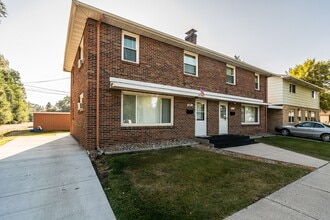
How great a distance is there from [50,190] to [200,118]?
8399mm

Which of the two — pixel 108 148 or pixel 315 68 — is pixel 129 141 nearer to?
pixel 108 148

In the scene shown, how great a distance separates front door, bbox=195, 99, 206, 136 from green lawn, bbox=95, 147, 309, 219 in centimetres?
396

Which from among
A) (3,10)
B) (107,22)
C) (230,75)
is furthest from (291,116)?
(3,10)

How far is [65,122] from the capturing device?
18.2 m

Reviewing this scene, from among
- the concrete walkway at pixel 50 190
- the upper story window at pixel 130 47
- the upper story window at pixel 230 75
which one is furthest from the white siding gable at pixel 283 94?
the concrete walkway at pixel 50 190

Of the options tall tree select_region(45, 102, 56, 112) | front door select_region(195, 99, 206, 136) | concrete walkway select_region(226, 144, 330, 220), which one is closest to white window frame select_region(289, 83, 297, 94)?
front door select_region(195, 99, 206, 136)

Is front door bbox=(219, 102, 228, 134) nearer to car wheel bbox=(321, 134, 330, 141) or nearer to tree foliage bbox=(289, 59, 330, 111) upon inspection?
car wheel bbox=(321, 134, 330, 141)

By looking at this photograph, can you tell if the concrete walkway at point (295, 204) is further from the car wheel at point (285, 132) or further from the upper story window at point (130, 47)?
the car wheel at point (285, 132)

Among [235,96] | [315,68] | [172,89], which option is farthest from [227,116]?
[315,68]

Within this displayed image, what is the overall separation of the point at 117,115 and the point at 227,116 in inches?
316

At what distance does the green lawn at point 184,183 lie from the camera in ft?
9.72

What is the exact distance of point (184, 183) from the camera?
4.08 meters

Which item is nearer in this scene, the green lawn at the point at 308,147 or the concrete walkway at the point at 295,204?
the concrete walkway at the point at 295,204

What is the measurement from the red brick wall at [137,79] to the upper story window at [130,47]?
0.21 m
